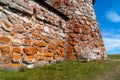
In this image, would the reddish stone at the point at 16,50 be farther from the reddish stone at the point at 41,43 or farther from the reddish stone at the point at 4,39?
the reddish stone at the point at 41,43

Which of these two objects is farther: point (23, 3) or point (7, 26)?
point (23, 3)

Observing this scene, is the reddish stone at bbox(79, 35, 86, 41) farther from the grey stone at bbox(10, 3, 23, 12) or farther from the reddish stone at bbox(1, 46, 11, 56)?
the reddish stone at bbox(1, 46, 11, 56)

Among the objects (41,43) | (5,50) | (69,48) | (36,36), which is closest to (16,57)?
(5,50)

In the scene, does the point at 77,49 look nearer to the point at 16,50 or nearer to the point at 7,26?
the point at 16,50

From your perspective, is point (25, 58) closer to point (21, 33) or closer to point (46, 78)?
point (21, 33)

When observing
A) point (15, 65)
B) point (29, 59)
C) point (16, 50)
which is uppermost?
point (16, 50)

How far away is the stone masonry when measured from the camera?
6.00 m

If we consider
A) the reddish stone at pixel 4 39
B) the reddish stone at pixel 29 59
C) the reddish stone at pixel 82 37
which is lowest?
the reddish stone at pixel 29 59

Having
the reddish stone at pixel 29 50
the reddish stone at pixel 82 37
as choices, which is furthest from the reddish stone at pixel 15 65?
the reddish stone at pixel 82 37

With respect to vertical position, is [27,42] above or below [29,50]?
above

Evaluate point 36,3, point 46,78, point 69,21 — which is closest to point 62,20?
point 69,21

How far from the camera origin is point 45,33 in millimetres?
7934

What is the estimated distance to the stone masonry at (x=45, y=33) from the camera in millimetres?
5996

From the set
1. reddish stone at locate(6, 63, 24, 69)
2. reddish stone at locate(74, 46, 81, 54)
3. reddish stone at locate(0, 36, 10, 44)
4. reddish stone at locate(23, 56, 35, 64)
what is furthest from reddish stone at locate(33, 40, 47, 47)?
reddish stone at locate(74, 46, 81, 54)
